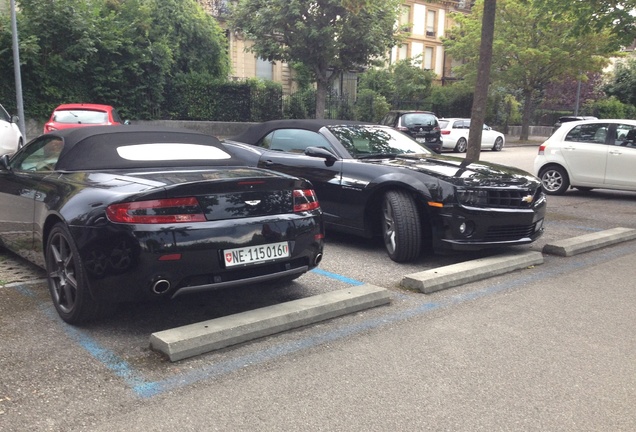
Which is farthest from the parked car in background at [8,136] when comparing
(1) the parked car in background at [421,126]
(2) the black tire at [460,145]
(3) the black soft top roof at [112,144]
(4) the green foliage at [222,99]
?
(2) the black tire at [460,145]

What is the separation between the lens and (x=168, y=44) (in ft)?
80.6

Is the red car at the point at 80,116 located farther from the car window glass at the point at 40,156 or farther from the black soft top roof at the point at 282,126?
the car window glass at the point at 40,156

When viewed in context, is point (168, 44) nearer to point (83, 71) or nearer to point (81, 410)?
point (83, 71)

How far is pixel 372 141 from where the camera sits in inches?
282

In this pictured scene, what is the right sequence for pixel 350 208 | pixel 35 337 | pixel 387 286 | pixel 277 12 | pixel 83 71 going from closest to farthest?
pixel 35 337, pixel 387 286, pixel 350 208, pixel 83 71, pixel 277 12

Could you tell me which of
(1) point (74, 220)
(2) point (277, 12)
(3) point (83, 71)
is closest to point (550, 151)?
(1) point (74, 220)

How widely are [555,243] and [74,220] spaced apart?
527 centimetres

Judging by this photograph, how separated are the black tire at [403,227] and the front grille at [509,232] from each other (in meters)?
0.71

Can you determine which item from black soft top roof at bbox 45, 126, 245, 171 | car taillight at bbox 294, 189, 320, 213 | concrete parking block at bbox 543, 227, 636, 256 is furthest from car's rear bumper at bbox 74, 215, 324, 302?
concrete parking block at bbox 543, 227, 636, 256

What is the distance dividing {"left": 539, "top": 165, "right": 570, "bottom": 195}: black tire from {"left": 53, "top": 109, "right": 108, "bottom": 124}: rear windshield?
10.2 metres

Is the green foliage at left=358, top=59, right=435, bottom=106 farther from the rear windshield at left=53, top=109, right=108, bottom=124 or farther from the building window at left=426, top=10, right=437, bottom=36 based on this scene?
the rear windshield at left=53, top=109, right=108, bottom=124

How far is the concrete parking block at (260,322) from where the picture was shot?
3.67 metres

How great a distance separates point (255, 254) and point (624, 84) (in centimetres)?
3869

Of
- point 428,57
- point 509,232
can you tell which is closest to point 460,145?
point 509,232
